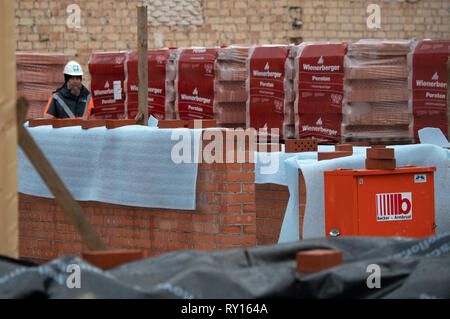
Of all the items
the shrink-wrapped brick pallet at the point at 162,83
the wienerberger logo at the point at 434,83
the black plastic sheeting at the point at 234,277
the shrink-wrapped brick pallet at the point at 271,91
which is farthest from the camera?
the shrink-wrapped brick pallet at the point at 162,83

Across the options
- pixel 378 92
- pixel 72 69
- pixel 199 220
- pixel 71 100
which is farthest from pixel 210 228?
pixel 378 92

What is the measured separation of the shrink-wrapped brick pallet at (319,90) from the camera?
43.5ft

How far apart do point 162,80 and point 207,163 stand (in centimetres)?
818

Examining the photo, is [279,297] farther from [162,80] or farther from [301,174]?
[162,80]

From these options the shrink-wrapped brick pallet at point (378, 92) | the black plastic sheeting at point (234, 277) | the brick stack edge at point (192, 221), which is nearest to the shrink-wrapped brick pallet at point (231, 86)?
the shrink-wrapped brick pallet at point (378, 92)

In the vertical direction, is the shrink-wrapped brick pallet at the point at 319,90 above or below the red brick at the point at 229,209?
above

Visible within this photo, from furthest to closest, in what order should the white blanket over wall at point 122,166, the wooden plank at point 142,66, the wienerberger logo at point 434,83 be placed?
the wienerberger logo at point 434,83
the wooden plank at point 142,66
the white blanket over wall at point 122,166

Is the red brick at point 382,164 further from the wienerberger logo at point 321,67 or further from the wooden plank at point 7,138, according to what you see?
the wienerberger logo at point 321,67

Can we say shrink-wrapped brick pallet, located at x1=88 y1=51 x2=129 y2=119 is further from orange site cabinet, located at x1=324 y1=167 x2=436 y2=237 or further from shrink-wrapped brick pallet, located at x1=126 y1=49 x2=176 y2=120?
orange site cabinet, located at x1=324 y1=167 x2=436 y2=237

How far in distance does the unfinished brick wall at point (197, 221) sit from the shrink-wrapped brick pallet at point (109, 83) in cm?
728

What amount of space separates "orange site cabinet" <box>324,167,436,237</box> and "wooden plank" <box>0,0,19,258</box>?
3.26 metres

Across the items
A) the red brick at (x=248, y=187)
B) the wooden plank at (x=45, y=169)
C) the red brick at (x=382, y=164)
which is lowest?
the red brick at (x=248, y=187)

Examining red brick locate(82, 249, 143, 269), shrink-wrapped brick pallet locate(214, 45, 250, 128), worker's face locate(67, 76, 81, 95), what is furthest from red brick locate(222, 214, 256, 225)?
shrink-wrapped brick pallet locate(214, 45, 250, 128)

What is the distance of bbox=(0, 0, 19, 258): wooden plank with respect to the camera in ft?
12.8
